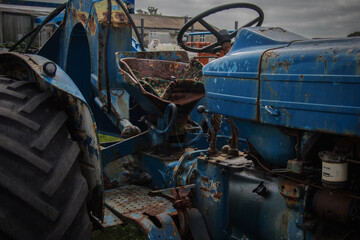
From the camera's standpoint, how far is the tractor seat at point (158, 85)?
9.00 ft

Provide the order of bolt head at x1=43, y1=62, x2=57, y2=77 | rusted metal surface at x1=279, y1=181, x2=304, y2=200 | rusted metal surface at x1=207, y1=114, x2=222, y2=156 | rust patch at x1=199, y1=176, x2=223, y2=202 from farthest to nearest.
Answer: rusted metal surface at x1=207, y1=114, x2=222, y2=156
rust patch at x1=199, y1=176, x2=223, y2=202
bolt head at x1=43, y1=62, x2=57, y2=77
rusted metal surface at x1=279, y1=181, x2=304, y2=200

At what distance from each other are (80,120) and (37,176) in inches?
18.4

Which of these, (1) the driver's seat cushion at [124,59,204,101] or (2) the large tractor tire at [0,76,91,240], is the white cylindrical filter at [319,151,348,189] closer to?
(2) the large tractor tire at [0,76,91,240]

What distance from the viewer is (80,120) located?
6.34 feet

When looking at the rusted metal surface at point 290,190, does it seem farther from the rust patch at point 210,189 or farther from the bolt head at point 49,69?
the bolt head at point 49,69

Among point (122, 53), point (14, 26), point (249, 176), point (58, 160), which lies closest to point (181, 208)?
point (249, 176)

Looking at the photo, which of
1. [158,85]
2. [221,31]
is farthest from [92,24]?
[221,31]

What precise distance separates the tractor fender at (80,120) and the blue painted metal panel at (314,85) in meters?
0.81

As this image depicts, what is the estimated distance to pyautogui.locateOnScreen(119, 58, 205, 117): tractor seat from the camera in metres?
2.74

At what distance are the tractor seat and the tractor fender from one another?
80 centimetres

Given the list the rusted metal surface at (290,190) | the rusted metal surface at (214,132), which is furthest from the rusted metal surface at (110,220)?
the rusted metal surface at (290,190)

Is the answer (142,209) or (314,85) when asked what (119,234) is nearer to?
(142,209)

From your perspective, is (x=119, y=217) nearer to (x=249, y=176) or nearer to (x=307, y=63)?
(x=249, y=176)

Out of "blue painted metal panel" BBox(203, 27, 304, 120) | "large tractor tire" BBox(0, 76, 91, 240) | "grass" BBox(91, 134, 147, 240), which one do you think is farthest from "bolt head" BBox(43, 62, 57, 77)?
"grass" BBox(91, 134, 147, 240)
